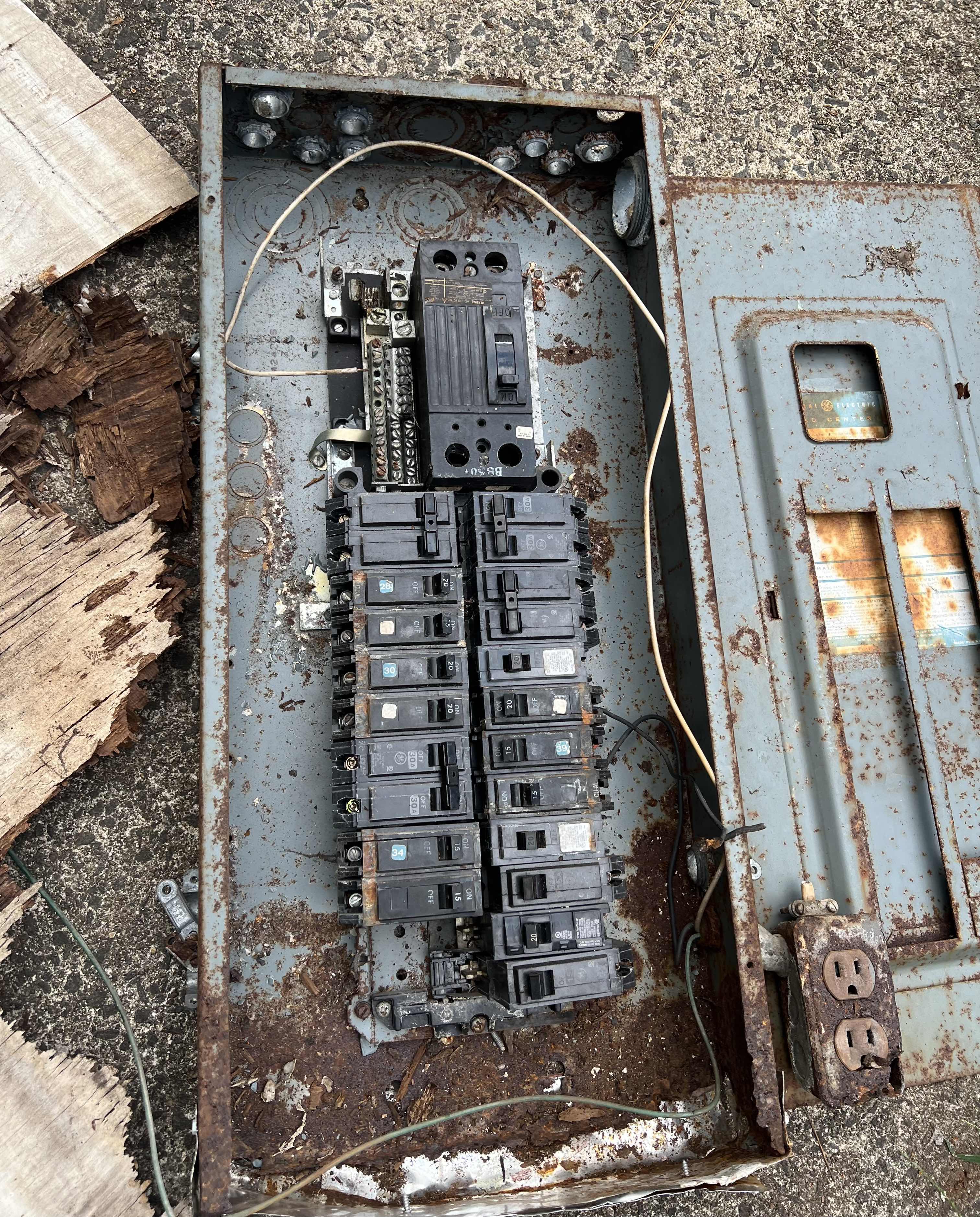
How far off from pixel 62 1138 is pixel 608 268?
6.71ft

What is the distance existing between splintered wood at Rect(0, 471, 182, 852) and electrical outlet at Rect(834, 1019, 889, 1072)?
143 centimetres

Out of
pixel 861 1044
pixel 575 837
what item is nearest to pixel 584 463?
pixel 575 837

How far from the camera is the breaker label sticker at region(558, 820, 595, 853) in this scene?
163 cm

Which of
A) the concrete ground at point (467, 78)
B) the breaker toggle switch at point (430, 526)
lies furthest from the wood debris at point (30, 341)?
the breaker toggle switch at point (430, 526)

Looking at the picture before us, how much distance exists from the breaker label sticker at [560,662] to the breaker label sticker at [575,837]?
0.27 m

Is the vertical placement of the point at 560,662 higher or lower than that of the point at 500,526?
lower

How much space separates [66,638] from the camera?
70.7 inches

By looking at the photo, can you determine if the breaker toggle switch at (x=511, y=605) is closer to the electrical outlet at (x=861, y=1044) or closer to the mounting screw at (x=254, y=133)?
the electrical outlet at (x=861, y=1044)

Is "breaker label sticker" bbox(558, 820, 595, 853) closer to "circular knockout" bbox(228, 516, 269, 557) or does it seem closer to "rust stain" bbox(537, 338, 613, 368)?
"circular knockout" bbox(228, 516, 269, 557)

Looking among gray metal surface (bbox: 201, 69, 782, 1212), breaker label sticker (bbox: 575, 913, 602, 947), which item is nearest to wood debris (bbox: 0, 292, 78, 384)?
gray metal surface (bbox: 201, 69, 782, 1212)

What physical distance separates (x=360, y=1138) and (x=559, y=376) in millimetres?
1537

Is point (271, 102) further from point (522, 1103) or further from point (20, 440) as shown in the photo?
point (522, 1103)

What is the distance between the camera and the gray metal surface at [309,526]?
1.61m

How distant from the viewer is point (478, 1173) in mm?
1625
